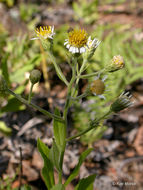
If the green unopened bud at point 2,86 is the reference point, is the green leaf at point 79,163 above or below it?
below

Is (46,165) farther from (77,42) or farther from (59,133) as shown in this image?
(77,42)

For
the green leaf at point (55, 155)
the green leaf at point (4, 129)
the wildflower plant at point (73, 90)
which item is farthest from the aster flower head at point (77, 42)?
the green leaf at point (4, 129)

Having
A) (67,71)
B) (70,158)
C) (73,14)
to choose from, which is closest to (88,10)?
(73,14)

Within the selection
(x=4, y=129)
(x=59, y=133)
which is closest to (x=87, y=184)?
(x=59, y=133)

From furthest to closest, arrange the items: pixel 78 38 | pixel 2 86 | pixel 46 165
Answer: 1. pixel 46 165
2. pixel 78 38
3. pixel 2 86

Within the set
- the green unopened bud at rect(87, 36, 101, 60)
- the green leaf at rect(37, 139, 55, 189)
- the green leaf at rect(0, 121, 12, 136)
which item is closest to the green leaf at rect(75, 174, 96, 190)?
the green leaf at rect(37, 139, 55, 189)

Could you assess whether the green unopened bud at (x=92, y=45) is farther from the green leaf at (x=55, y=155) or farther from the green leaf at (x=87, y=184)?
the green leaf at (x=87, y=184)

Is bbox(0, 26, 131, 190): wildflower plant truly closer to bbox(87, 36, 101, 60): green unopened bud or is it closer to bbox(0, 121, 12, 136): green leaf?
bbox(87, 36, 101, 60): green unopened bud

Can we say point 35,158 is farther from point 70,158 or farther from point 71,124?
point 71,124
